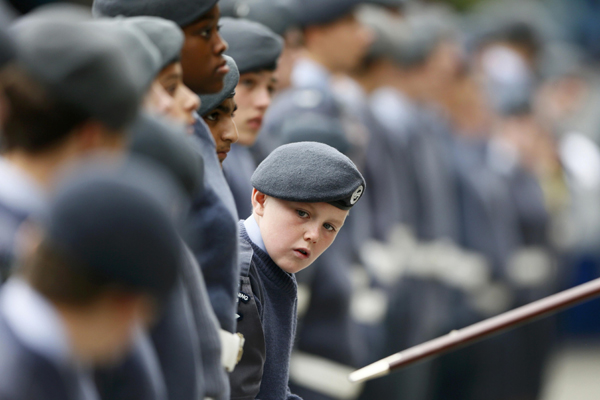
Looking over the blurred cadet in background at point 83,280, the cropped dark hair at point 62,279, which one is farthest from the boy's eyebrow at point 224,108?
the cropped dark hair at point 62,279

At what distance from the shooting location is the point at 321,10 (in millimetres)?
5613

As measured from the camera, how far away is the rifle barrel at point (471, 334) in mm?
2971

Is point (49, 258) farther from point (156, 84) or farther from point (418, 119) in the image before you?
point (418, 119)

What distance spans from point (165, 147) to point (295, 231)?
0.60 meters

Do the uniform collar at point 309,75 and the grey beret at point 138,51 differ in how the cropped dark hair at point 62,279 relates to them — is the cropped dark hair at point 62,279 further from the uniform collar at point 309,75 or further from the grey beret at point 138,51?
the uniform collar at point 309,75

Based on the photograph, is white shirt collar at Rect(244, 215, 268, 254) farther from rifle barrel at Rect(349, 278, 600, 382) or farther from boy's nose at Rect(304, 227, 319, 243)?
rifle barrel at Rect(349, 278, 600, 382)

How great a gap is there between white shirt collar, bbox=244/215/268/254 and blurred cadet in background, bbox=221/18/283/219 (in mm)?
499

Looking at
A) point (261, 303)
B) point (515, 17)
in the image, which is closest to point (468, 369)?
point (515, 17)

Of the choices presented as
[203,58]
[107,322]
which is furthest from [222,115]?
[107,322]

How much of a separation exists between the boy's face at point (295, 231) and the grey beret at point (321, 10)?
2870 millimetres

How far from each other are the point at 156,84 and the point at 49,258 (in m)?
0.87

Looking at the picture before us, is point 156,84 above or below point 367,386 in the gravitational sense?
above

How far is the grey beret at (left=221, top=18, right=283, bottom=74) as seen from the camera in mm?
3316

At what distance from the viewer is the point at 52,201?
161cm
